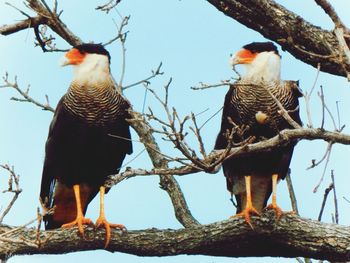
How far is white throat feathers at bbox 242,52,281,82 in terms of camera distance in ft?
21.1

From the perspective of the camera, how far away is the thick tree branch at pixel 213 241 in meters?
5.55

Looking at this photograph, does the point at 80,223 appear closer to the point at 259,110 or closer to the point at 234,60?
the point at 259,110

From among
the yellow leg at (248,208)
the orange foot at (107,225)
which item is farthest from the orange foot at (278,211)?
the orange foot at (107,225)

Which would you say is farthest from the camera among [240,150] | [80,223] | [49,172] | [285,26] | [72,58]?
[49,172]

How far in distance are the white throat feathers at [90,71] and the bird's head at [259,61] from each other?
3.44ft

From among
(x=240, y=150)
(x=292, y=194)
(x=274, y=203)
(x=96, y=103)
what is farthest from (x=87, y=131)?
(x=240, y=150)

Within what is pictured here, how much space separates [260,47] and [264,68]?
0.71 feet

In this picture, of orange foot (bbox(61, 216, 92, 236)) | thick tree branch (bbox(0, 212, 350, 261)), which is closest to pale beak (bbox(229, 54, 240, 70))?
thick tree branch (bbox(0, 212, 350, 261))

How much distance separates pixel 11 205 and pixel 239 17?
270 cm

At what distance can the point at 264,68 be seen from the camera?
253 inches

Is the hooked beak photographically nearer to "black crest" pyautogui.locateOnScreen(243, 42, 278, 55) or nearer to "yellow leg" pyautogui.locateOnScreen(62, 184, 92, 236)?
"yellow leg" pyautogui.locateOnScreen(62, 184, 92, 236)

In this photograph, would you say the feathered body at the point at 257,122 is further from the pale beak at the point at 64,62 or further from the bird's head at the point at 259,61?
the pale beak at the point at 64,62

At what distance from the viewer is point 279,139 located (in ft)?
16.0

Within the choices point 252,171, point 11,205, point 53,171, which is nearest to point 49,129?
point 53,171
